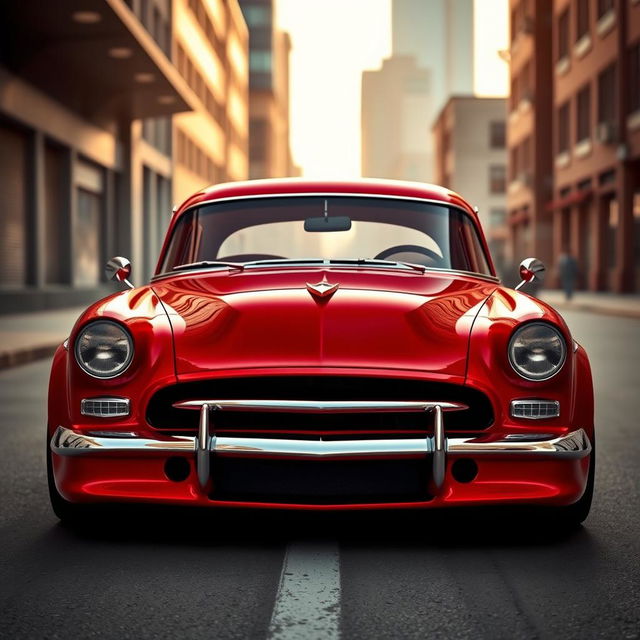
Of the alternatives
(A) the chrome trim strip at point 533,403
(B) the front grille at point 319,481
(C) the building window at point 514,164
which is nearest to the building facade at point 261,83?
(C) the building window at point 514,164

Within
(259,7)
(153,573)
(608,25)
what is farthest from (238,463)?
(259,7)

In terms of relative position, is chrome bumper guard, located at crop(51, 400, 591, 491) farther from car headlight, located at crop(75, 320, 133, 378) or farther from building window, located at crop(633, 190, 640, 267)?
building window, located at crop(633, 190, 640, 267)

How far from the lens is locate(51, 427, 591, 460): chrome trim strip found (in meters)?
3.62

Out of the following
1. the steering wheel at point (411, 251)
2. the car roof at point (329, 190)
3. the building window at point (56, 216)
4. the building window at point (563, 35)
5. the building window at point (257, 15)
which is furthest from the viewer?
the building window at point (257, 15)

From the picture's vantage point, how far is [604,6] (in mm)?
36688

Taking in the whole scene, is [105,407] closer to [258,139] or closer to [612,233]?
[612,233]

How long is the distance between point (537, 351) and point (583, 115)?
38846mm

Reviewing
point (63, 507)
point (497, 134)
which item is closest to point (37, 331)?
point (63, 507)

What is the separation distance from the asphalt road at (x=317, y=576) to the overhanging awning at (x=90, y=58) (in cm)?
1789

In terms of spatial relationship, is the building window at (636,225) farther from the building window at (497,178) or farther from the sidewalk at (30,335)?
the building window at (497,178)

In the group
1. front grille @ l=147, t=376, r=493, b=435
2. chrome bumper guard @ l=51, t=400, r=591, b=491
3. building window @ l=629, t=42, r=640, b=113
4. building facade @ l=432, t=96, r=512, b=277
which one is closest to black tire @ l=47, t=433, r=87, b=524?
chrome bumper guard @ l=51, t=400, r=591, b=491

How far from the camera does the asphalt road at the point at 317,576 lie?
3027mm

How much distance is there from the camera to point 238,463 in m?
3.71

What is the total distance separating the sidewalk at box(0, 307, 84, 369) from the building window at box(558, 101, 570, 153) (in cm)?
2671
